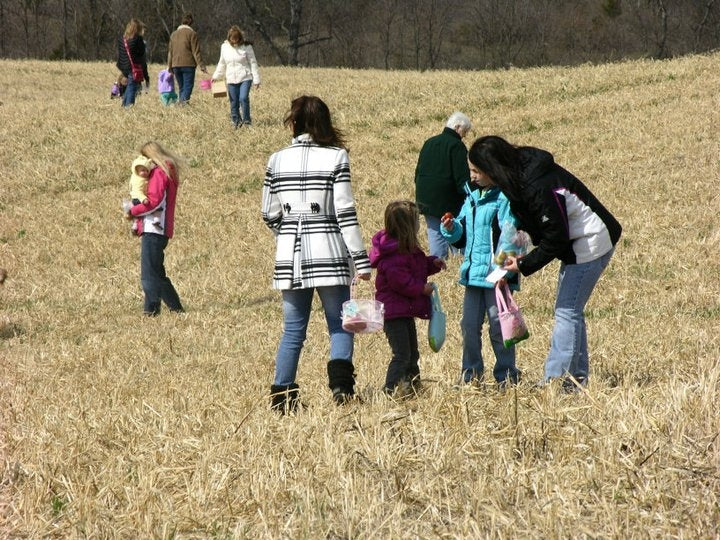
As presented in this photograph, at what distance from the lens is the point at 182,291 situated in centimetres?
1238

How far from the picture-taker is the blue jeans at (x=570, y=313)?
6066 mm

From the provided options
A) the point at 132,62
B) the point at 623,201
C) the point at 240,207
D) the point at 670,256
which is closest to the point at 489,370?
the point at 670,256

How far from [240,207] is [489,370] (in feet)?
32.7

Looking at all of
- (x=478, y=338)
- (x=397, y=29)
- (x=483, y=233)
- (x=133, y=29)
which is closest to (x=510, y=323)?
(x=478, y=338)

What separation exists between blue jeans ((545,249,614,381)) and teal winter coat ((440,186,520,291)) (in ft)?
1.43

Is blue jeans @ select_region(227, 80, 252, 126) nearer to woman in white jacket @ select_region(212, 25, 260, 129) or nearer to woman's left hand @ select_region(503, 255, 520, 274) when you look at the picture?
woman in white jacket @ select_region(212, 25, 260, 129)

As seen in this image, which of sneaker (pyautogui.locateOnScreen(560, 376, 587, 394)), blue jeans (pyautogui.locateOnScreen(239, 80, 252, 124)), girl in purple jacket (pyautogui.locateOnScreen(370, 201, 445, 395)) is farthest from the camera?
blue jeans (pyautogui.locateOnScreen(239, 80, 252, 124))

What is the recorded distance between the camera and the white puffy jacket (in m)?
18.6

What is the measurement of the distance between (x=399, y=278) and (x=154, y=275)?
15.5 feet

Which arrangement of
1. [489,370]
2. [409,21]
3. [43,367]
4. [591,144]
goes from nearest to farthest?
1. [489,370]
2. [43,367]
3. [591,144]
4. [409,21]

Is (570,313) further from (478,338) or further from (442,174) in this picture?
(442,174)

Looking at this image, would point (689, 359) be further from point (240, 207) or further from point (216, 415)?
point (240, 207)

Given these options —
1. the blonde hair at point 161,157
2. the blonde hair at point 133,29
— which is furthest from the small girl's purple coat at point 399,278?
the blonde hair at point 133,29

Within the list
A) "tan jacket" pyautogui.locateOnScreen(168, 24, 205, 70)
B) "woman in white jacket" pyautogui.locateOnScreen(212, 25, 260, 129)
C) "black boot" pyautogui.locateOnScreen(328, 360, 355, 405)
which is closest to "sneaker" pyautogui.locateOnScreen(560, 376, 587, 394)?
"black boot" pyautogui.locateOnScreen(328, 360, 355, 405)
